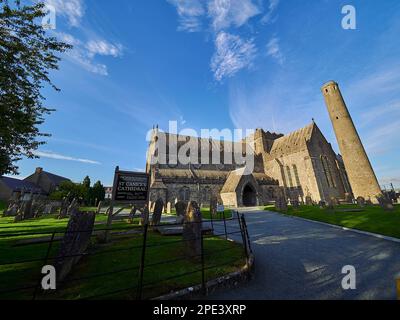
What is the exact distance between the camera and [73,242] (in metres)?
4.81

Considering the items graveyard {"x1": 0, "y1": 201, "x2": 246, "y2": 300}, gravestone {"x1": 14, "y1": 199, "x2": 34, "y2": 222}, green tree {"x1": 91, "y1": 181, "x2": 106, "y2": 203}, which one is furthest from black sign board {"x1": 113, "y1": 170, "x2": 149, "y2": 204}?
green tree {"x1": 91, "y1": 181, "x2": 106, "y2": 203}

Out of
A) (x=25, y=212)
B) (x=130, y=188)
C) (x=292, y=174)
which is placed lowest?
(x=25, y=212)

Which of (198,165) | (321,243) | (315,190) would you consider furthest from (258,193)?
(321,243)

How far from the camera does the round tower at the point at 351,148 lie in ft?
99.0

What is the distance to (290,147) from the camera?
141ft

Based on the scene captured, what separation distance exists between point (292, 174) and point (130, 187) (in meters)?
39.1

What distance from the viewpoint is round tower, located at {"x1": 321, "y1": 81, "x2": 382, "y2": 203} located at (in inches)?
1188

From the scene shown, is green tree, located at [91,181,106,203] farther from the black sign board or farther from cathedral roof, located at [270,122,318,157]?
the black sign board

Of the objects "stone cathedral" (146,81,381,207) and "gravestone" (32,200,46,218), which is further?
"stone cathedral" (146,81,381,207)

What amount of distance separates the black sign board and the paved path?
5.99 metres

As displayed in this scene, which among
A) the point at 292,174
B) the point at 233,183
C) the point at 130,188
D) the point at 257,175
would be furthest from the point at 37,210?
the point at 292,174

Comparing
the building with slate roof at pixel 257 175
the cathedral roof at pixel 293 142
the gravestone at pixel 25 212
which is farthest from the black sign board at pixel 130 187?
the cathedral roof at pixel 293 142

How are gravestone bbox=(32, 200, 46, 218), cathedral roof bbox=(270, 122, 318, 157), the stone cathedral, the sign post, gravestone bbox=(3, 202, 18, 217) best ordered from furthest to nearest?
cathedral roof bbox=(270, 122, 318, 157), the stone cathedral, gravestone bbox=(3, 202, 18, 217), gravestone bbox=(32, 200, 46, 218), the sign post

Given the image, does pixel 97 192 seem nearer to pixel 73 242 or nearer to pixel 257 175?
pixel 257 175
